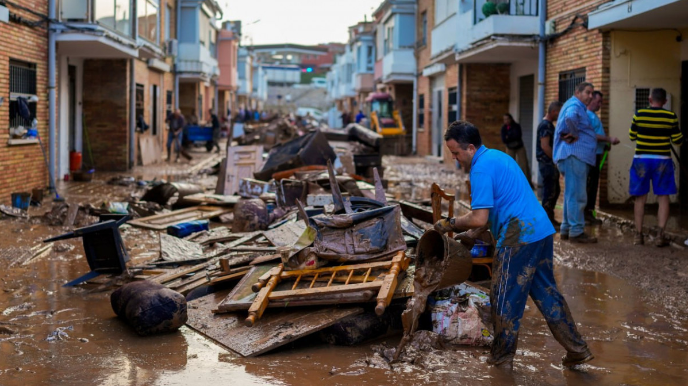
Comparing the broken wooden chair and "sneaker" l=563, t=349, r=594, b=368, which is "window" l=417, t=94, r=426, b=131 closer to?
the broken wooden chair

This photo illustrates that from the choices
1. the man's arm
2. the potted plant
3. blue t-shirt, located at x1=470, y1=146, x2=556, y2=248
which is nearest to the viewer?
blue t-shirt, located at x1=470, y1=146, x2=556, y2=248

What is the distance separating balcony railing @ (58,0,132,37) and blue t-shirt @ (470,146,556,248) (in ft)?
43.5

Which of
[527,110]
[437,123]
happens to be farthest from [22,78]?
[437,123]

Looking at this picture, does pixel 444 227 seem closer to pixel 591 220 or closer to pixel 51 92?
pixel 591 220

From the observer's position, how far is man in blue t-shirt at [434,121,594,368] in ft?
16.0

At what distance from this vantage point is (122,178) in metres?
17.9

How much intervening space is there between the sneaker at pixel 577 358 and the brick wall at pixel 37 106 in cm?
1119

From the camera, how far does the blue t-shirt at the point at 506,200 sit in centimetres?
486

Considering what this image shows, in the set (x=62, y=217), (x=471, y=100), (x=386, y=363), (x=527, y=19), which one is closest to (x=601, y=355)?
(x=386, y=363)

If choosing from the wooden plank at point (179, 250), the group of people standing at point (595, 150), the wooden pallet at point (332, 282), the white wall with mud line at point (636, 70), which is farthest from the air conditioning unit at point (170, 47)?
the wooden pallet at point (332, 282)

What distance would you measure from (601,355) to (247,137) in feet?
69.1

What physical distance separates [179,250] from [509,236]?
15.6 feet

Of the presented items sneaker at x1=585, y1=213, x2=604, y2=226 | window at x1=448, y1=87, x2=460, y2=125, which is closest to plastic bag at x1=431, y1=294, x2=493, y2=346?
sneaker at x1=585, y1=213, x2=604, y2=226

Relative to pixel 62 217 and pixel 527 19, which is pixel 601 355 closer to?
Result: pixel 62 217
